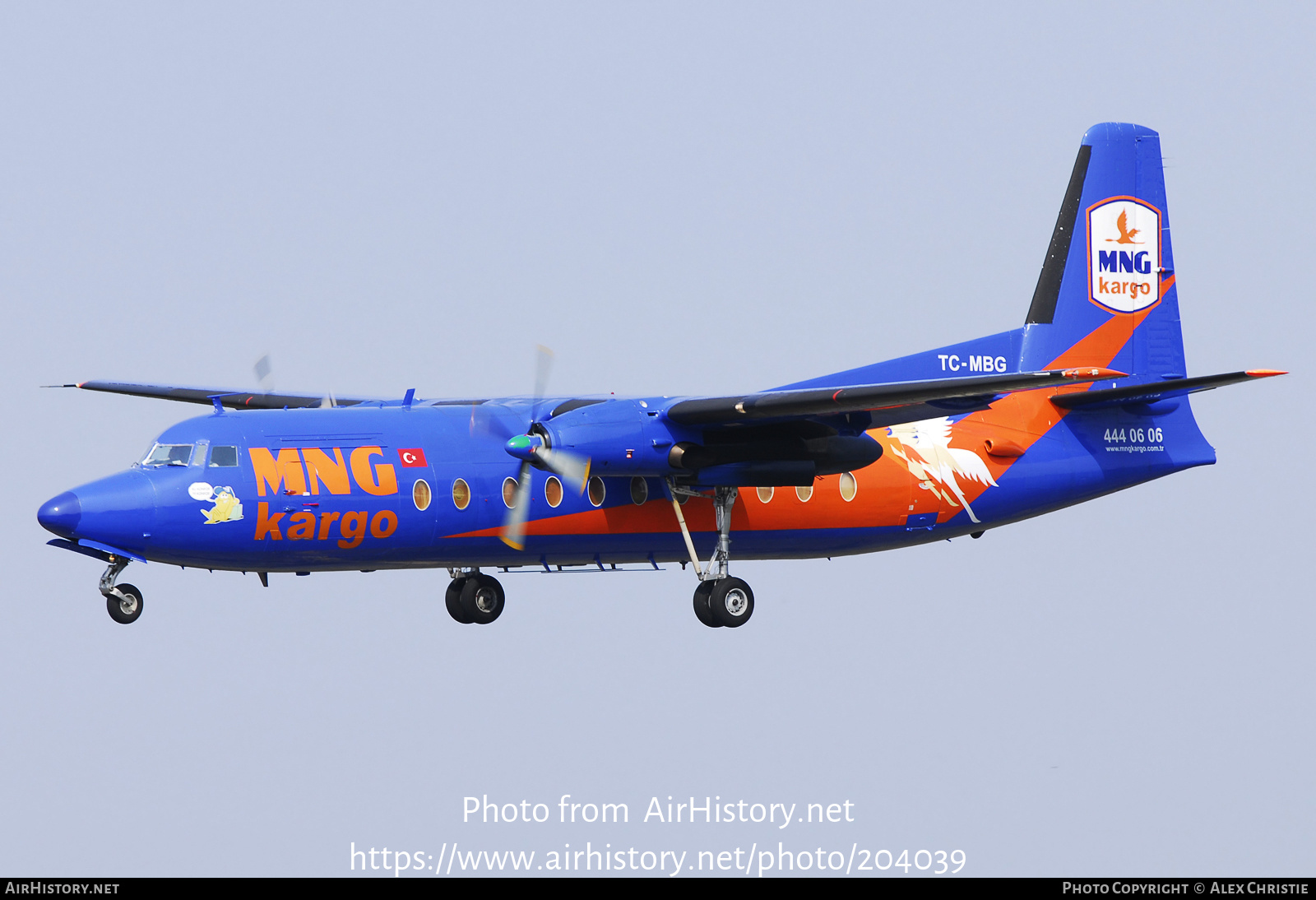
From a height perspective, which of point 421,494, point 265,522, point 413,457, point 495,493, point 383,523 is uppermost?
point 413,457

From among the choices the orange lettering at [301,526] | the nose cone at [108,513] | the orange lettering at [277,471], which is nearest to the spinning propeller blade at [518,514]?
the orange lettering at [301,526]

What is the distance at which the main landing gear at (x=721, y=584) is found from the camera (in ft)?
57.8

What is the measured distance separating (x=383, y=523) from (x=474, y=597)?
295cm

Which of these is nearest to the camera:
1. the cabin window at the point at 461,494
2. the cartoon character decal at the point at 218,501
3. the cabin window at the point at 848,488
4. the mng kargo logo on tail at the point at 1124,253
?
the cartoon character decal at the point at 218,501

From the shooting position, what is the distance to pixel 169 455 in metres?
16.0

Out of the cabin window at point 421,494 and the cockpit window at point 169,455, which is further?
the cabin window at point 421,494

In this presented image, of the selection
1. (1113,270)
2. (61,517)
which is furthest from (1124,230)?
(61,517)

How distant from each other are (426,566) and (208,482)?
2.69m

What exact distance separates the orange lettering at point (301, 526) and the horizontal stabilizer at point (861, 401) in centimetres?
387

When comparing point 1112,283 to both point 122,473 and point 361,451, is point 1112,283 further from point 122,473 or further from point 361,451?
point 122,473

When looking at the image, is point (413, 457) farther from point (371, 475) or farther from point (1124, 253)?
point (1124, 253)

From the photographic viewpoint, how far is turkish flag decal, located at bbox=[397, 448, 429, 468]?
16766 mm

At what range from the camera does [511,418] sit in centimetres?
1744

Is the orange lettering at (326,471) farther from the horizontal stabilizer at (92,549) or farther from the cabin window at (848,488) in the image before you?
the cabin window at (848,488)
